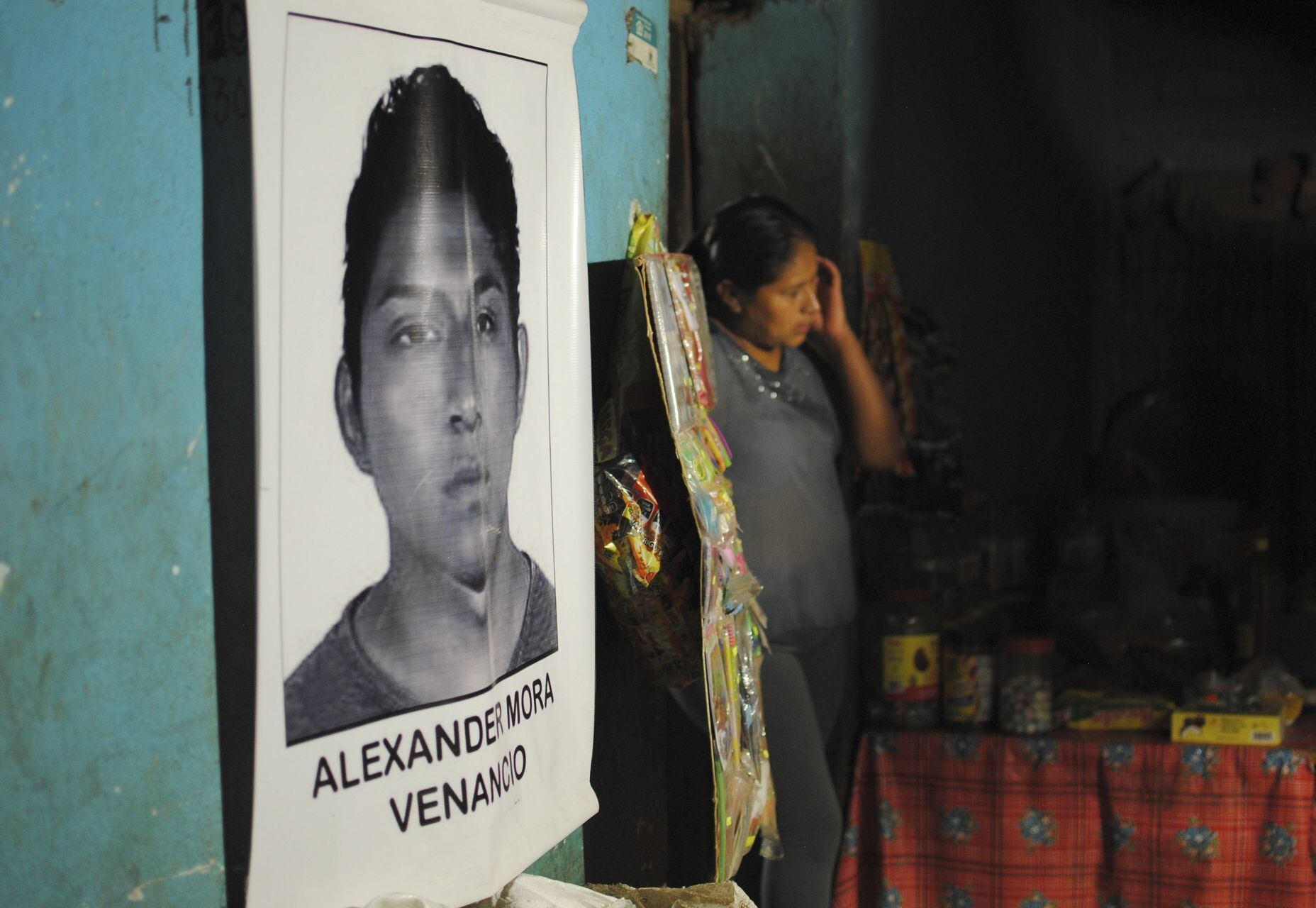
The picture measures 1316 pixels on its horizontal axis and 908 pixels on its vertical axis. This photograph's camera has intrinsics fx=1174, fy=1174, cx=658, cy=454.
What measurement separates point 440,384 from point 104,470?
29 centimetres

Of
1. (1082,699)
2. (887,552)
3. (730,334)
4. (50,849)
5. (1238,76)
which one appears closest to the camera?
(50,849)

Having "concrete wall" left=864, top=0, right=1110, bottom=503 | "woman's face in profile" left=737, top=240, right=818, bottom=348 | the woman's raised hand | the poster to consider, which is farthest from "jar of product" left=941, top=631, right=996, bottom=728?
the poster

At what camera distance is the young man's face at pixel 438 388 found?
3.26ft

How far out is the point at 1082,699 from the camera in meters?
2.54

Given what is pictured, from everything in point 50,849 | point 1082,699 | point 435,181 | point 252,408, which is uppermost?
point 435,181

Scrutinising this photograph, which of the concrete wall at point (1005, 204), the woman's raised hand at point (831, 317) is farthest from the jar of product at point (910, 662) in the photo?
the concrete wall at point (1005, 204)

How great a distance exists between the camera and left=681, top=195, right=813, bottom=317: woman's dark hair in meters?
2.13

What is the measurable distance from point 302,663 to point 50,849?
219 millimetres

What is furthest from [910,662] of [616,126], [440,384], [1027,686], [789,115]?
[440,384]

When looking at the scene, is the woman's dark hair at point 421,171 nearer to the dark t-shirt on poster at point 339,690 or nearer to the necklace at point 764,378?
the dark t-shirt on poster at point 339,690

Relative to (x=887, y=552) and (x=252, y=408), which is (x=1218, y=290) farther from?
(x=252, y=408)

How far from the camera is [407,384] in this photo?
3.35ft

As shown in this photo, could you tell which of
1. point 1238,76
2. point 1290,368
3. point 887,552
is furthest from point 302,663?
point 1238,76

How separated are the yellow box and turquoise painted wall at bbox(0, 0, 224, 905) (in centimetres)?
200
